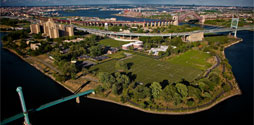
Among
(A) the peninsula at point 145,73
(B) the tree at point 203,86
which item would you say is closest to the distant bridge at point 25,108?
(A) the peninsula at point 145,73

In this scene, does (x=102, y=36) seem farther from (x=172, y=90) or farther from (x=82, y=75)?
(x=172, y=90)

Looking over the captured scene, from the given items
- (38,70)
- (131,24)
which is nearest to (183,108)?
(38,70)

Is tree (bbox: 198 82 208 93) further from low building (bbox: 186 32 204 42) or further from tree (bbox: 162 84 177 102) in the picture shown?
low building (bbox: 186 32 204 42)

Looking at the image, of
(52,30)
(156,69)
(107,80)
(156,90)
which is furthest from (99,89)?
(52,30)

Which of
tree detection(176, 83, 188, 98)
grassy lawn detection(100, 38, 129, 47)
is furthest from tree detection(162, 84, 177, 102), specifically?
grassy lawn detection(100, 38, 129, 47)

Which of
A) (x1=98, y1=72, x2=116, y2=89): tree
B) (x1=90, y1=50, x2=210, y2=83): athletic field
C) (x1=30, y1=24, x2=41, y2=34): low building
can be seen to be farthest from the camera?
(x1=30, y1=24, x2=41, y2=34): low building

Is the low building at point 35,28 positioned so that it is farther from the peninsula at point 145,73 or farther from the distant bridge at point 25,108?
the distant bridge at point 25,108

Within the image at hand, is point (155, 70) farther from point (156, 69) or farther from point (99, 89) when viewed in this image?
point (99, 89)
